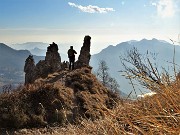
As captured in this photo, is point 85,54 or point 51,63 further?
point 51,63

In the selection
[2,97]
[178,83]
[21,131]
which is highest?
[178,83]

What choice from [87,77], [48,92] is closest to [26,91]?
[48,92]

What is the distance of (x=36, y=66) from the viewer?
1538 inches

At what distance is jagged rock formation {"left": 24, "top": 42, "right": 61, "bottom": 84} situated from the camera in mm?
37000

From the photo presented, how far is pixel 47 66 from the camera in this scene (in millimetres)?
37406

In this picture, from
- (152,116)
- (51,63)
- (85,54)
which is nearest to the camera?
(152,116)

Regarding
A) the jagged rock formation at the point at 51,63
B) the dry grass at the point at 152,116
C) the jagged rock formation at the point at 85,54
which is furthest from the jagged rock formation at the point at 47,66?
the dry grass at the point at 152,116

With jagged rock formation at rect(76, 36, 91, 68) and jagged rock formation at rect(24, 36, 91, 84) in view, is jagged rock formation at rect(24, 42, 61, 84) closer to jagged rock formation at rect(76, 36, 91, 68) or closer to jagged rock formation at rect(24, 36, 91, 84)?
jagged rock formation at rect(24, 36, 91, 84)

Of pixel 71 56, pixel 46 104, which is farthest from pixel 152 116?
pixel 71 56

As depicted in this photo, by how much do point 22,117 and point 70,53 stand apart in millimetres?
13842

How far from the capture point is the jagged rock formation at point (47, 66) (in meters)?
37.0

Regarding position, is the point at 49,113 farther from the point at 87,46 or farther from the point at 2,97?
the point at 87,46

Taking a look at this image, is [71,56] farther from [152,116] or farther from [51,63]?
[152,116]

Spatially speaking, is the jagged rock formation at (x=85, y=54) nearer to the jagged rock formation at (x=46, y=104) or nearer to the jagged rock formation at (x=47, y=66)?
the jagged rock formation at (x=47, y=66)
